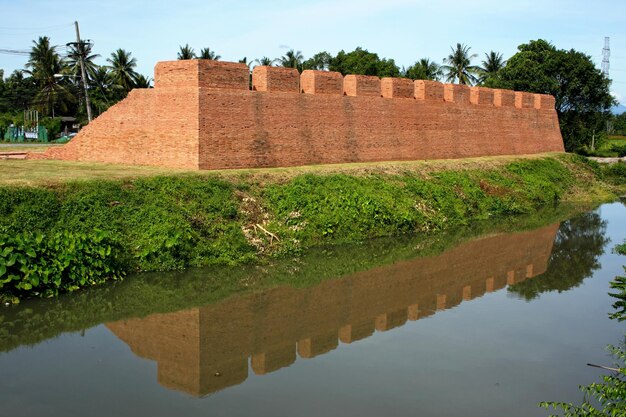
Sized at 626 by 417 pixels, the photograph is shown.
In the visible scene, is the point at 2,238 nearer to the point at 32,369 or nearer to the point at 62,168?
the point at 32,369

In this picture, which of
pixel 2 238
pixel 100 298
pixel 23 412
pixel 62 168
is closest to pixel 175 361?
pixel 23 412

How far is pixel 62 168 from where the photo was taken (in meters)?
12.2

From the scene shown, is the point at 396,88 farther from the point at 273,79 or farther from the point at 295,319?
the point at 295,319

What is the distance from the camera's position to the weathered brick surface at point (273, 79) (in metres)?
13.8

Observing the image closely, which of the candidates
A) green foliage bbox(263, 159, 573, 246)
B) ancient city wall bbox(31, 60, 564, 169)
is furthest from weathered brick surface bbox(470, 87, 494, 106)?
green foliage bbox(263, 159, 573, 246)

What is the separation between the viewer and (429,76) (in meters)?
38.0

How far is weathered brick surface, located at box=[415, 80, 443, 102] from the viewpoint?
18734 millimetres

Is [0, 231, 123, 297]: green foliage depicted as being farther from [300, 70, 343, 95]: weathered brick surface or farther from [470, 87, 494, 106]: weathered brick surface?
[470, 87, 494, 106]: weathered brick surface

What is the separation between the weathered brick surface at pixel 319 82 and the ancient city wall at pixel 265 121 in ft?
0.07

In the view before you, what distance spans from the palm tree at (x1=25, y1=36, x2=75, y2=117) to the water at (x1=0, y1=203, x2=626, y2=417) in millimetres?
27045

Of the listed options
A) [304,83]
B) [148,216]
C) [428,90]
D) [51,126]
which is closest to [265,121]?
[304,83]

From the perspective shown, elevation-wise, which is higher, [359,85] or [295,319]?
[359,85]

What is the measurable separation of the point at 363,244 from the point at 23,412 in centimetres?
768

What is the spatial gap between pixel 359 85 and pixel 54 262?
9.82 m
